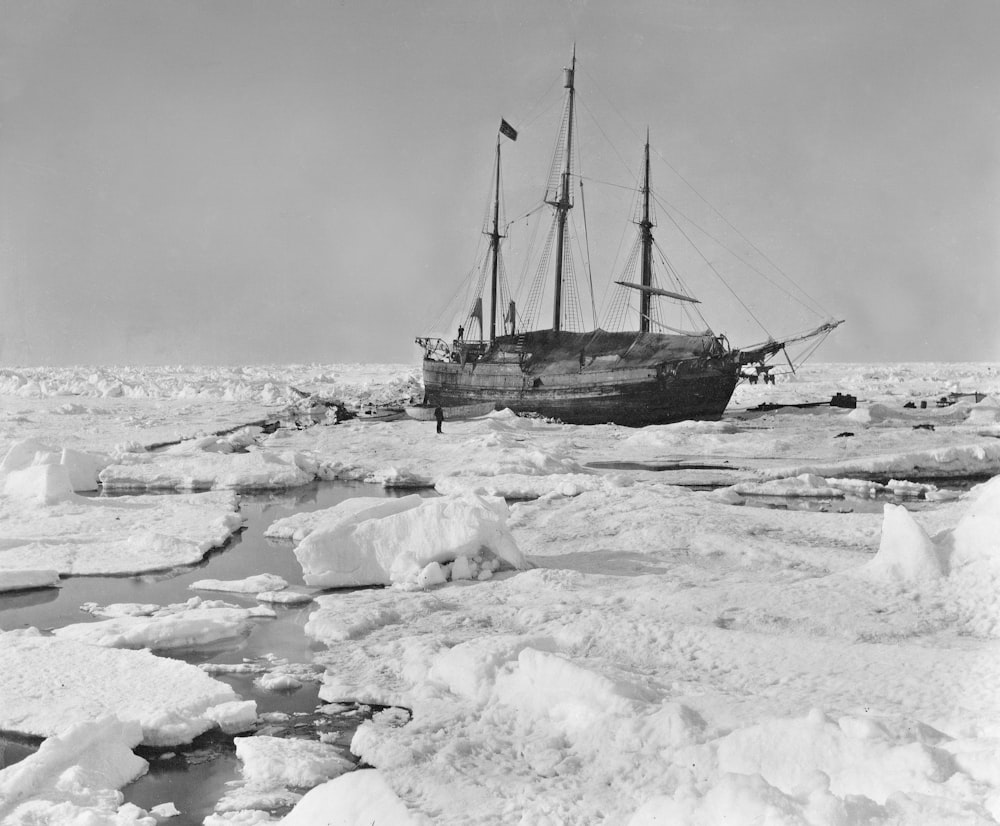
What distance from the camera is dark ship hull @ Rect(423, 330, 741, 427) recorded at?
2991 cm

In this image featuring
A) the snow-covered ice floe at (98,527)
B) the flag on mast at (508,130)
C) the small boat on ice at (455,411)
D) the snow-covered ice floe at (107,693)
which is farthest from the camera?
the flag on mast at (508,130)

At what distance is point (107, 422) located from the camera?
90.0 ft

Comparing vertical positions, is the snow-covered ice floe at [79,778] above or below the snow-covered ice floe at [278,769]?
above

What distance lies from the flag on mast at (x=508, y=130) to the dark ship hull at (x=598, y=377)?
9.66m

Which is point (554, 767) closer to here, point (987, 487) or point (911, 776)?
point (911, 776)

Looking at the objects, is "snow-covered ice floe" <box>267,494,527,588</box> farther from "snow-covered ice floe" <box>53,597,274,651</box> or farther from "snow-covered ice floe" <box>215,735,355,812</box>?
"snow-covered ice floe" <box>215,735,355,812</box>

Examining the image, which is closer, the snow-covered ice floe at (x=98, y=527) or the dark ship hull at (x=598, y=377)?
the snow-covered ice floe at (x=98, y=527)

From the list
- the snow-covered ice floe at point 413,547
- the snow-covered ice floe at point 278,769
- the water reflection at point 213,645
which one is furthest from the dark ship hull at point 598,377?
the snow-covered ice floe at point 278,769

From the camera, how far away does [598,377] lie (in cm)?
3027

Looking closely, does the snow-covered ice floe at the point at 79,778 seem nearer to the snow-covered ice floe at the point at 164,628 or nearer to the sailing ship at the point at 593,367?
the snow-covered ice floe at the point at 164,628

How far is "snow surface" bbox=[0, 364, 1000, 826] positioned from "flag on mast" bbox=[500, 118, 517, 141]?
2774cm

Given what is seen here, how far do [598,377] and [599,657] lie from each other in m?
24.8

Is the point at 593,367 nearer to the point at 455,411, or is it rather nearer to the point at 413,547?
the point at 455,411

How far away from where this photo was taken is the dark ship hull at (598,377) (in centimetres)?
2991
